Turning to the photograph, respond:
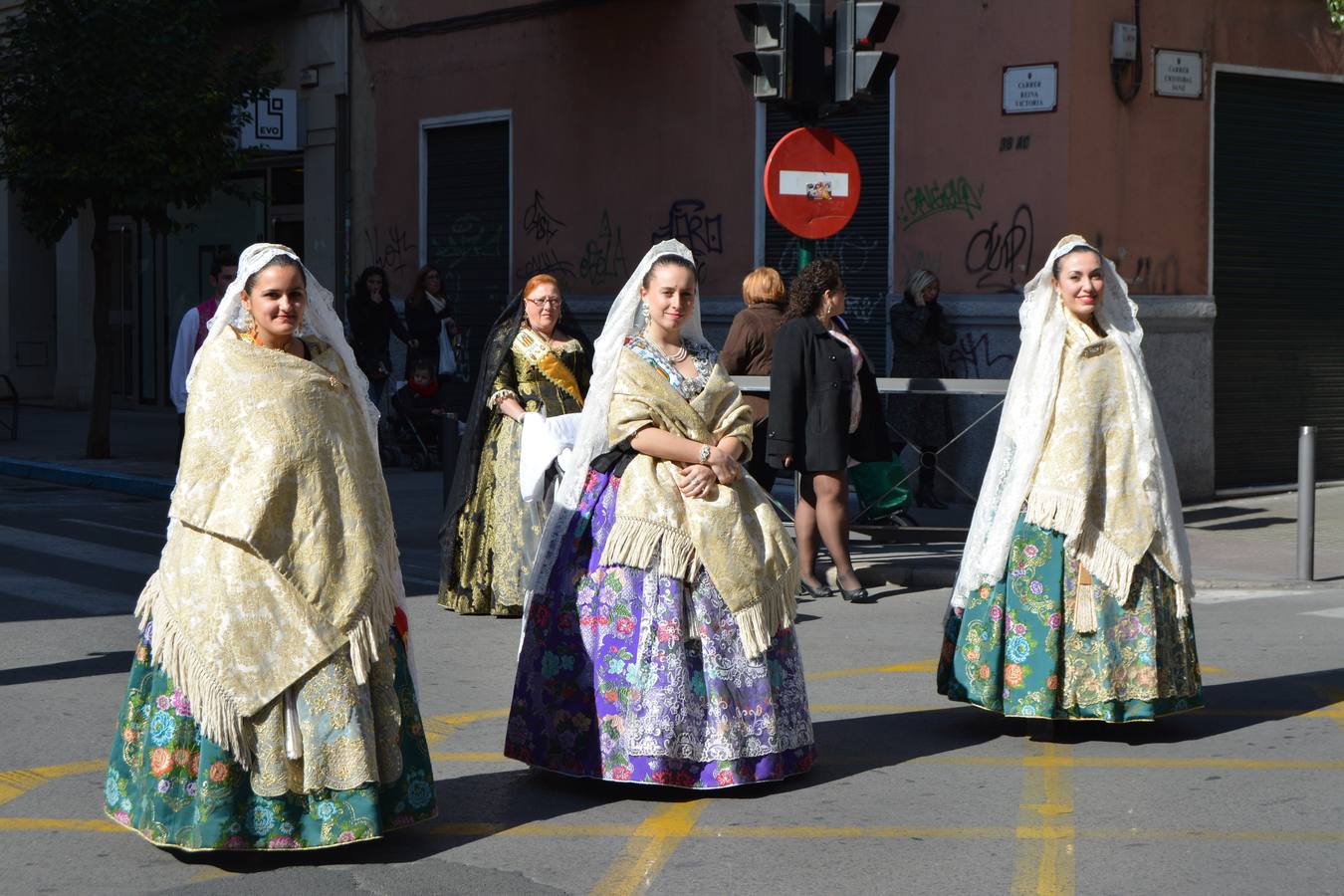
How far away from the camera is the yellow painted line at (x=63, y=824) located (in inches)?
218

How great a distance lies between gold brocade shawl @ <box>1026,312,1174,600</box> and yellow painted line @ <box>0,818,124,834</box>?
130 inches

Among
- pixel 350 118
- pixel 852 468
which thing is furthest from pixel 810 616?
pixel 350 118

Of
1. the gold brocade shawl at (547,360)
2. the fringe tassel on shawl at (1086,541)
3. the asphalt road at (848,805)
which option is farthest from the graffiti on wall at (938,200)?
the fringe tassel on shawl at (1086,541)

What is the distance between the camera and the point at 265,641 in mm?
4992

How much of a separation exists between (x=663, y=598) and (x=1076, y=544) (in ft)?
5.45

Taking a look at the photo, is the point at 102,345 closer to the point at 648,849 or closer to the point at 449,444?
the point at 449,444

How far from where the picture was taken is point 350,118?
21250mm

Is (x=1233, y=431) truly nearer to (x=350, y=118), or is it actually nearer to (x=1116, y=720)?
(x=1116, y=720)

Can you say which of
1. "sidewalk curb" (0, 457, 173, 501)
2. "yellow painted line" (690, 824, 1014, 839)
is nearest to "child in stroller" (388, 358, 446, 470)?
"sidewalk curb" (0, 457, 173, 501)

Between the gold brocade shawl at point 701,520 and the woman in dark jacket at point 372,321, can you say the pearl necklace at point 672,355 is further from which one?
the woman in dark jacket at point 372,321

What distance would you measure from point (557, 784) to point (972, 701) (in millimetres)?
1606

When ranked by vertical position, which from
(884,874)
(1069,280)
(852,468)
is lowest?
(884,874)

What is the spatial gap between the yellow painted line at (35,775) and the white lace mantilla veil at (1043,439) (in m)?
3.13

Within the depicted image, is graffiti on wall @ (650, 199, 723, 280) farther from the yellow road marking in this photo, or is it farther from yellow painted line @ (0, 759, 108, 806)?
yellow painted line @ (0, 759, 108, 806)
